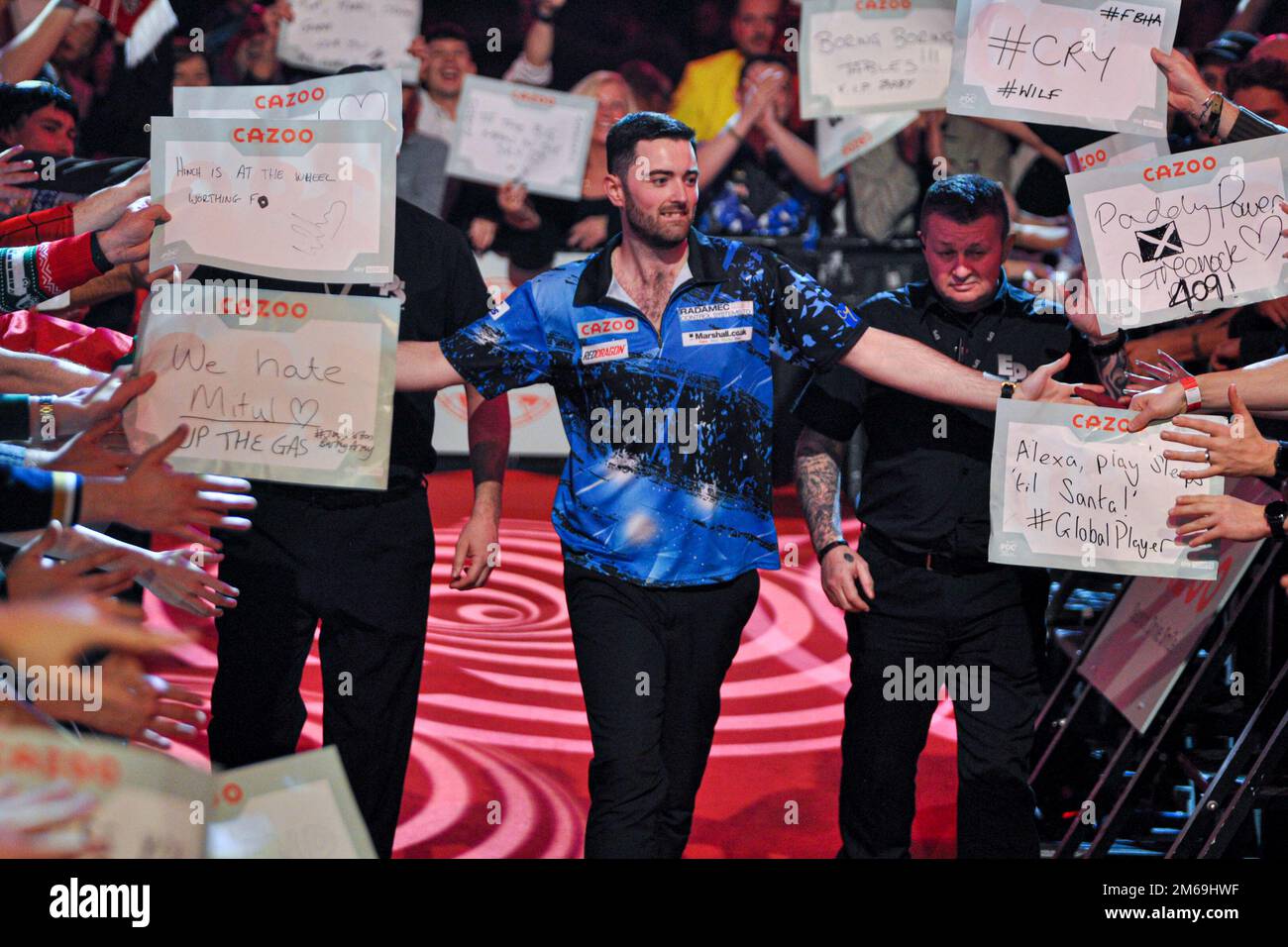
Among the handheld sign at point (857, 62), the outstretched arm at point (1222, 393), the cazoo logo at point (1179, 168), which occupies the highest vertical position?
the handheld sign at point (857, 62)

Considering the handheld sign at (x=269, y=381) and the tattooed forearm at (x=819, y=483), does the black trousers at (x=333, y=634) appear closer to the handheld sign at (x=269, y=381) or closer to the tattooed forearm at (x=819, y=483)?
the handheld sign at (x=269, y=381)

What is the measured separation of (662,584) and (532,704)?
168cm

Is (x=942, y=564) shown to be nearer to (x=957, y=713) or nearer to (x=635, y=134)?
(x=957, y=713)

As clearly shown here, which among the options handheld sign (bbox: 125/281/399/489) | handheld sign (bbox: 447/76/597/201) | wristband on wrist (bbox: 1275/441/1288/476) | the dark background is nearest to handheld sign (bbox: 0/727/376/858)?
handheld sign (bbox: 125/281/399/489)

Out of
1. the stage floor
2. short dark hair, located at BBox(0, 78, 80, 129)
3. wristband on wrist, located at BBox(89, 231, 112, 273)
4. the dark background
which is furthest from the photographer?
the dark background

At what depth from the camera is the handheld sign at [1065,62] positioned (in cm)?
334

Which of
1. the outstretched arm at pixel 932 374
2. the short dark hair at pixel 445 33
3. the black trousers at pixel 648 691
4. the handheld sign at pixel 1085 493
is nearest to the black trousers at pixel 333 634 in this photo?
the black trousers at pixel 648 691

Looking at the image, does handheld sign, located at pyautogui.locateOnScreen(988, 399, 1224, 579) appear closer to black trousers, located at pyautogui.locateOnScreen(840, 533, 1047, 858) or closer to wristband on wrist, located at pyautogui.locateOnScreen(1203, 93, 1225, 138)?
black trousers, located at pyautogui.locateOnScreen(840, 533, 1047, 858)

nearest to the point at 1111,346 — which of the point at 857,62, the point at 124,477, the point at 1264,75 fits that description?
the point at 857,62

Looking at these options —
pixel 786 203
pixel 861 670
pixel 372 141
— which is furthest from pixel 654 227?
pixel 786 203

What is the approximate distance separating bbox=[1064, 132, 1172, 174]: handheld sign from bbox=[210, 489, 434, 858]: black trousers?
6.48 ft

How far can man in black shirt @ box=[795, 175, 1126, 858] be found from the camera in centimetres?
329

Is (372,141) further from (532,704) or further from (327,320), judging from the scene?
(532,704)

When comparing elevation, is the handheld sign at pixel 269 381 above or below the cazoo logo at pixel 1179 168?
below
